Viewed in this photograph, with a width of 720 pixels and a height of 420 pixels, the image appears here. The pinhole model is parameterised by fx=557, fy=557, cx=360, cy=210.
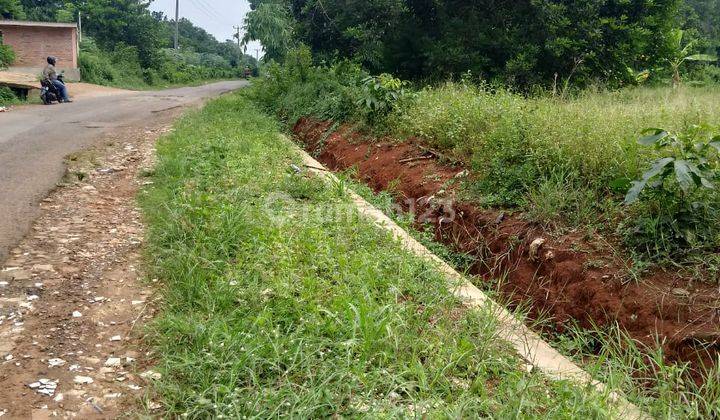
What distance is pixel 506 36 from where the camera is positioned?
40.0 ft

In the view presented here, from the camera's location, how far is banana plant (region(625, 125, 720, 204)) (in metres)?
3.55

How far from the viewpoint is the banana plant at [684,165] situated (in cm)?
355

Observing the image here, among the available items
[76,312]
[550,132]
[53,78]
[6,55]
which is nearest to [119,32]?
[6,55]

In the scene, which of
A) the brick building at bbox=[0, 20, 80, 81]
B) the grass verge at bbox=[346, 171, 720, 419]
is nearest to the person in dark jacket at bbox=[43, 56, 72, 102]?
the brick building at bbox=[0, 20, 80, 81]

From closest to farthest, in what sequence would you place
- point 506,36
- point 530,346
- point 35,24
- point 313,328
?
1. point 313,328
2. point 530,346
3. point 506,36
4. point 35,24

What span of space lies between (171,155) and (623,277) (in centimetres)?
507

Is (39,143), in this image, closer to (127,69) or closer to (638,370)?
(638,370)

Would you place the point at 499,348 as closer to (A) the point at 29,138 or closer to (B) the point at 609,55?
(A) the point at 29,138

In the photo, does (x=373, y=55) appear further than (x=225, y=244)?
Yes

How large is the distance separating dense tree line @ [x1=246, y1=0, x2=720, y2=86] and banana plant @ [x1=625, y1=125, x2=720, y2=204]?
7.95m

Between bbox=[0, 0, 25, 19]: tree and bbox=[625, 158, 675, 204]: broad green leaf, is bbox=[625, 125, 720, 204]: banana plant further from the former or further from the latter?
bbox=[0, 0, 25, 19]: tree

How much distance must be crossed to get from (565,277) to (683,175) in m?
1.08

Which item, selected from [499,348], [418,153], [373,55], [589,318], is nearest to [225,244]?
[499,348]

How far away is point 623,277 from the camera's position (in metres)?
3.79
